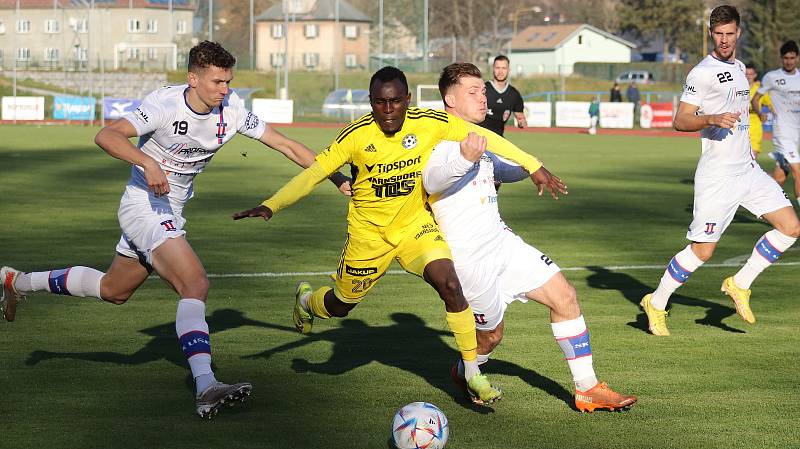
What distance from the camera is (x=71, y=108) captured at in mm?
61281

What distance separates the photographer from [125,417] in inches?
286

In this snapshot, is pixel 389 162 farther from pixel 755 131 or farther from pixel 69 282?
pixel 755 131

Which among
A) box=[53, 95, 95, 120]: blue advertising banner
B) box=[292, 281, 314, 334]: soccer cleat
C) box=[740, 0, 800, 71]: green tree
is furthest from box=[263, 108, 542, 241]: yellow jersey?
box=[740, 0, 800, 71]: green tree

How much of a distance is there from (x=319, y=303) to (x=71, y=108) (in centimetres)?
5542

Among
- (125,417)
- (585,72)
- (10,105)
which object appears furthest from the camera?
(585,72)

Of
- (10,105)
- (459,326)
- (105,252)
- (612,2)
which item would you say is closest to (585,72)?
(10,105)

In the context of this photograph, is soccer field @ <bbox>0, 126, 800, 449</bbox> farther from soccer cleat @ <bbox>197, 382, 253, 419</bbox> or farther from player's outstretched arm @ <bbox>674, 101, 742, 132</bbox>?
player's outstretched arm @ <bbox>674, 101, 742, 132</bbox>

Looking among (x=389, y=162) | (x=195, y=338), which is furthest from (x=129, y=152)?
(x=389, y=162)

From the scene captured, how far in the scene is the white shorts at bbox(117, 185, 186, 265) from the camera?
8109 mm

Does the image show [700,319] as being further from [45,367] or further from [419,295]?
[45,367]

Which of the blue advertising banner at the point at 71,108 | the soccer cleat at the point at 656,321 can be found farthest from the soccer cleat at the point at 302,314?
the blue advertising banner at the point at 71,108

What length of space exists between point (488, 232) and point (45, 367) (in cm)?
342

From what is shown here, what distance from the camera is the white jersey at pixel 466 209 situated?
7609mm

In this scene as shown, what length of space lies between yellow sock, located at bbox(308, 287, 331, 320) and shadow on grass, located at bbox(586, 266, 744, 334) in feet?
10.0
